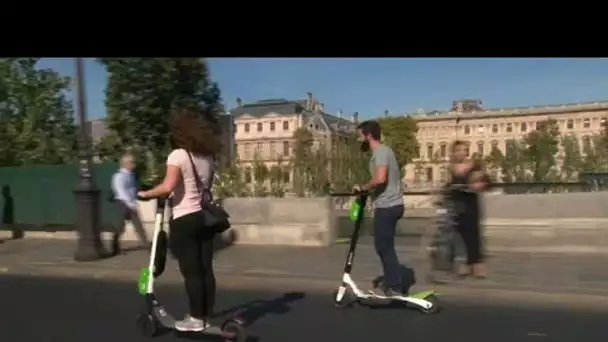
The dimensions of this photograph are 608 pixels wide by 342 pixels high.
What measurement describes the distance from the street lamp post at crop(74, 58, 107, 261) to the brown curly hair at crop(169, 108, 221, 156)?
20.3ft

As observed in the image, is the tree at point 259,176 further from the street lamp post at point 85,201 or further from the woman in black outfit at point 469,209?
the woman in black outfit at point 469,209

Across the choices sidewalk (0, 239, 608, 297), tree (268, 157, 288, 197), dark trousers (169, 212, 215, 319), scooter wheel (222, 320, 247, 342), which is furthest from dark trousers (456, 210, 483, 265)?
tree (268, 157, 288, 197)

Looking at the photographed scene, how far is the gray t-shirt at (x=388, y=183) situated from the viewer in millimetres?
7082

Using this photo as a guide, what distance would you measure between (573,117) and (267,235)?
197ft

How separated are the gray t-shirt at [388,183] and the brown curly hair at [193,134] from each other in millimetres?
1921

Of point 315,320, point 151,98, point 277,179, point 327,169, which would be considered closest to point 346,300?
point 315,320

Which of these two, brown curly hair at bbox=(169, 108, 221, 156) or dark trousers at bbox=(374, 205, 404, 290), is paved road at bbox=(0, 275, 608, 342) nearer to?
dark trousers at bbox=(374, 205, 404, 290)

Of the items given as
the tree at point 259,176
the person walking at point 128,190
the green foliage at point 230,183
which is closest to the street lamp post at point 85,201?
the person walking at point 128,190

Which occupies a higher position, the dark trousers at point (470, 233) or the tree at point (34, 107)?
the tree at point (34, 107)

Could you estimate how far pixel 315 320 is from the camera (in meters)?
6.68

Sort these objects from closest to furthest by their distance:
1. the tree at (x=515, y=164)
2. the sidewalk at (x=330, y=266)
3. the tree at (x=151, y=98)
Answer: the sidewalk at (x=330, y=266) → the tree at (x=151, y=98) → the tree at (x=515, y=164)

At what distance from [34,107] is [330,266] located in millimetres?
18560
